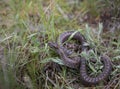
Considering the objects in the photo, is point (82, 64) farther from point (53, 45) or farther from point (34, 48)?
point (34, 48)

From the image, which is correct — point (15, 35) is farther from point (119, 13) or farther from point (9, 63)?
point (119, 13)

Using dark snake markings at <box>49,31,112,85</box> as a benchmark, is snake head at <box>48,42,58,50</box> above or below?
above

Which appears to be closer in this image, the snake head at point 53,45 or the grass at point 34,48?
the grass at point 34,48

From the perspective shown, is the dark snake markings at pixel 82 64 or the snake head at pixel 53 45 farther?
the snake head at pixel 53 45

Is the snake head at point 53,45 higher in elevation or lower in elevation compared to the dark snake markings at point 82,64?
higher

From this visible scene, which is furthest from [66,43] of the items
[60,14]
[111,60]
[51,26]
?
[60,14]

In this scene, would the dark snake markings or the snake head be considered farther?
the snake head

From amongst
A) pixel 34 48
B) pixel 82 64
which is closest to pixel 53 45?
pixel 34 48

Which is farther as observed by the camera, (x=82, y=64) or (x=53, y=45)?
(x=53, y=45)
